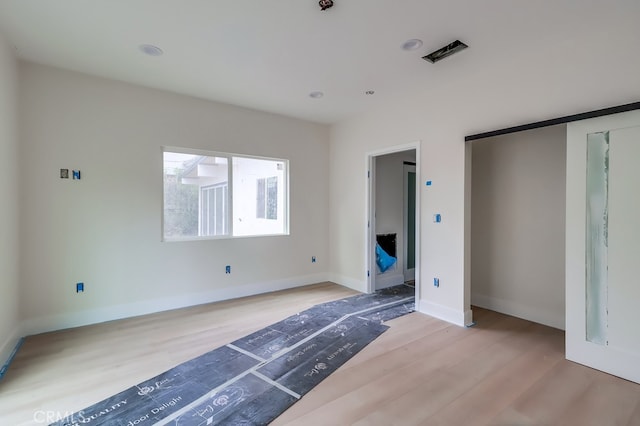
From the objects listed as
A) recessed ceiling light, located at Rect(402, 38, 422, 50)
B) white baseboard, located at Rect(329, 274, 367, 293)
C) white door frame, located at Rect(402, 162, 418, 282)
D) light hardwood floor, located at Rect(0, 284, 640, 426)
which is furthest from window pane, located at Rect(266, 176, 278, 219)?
recessed ceiling light, located at Rect(402, 38, 422, 50)

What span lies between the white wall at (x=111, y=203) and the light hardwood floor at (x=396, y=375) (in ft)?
1.36

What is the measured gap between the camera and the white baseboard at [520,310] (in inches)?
138

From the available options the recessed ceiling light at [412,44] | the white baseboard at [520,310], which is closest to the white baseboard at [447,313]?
the white baseboard at [520,310]

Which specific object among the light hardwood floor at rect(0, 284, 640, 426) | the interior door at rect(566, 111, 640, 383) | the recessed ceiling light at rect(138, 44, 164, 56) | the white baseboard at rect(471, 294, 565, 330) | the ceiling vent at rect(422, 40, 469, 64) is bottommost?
the light hardwood floor at rect(0, 284, 640, 426)

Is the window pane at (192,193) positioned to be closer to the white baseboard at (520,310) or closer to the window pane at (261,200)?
the window pane at (261,200)

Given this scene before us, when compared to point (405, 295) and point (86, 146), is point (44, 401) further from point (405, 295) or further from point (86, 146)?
point (405, 295)

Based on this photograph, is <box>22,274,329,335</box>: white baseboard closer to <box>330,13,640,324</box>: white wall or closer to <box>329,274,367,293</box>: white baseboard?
<box>329,274,367,293</box>: white baseboard

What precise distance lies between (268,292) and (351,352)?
228 cm

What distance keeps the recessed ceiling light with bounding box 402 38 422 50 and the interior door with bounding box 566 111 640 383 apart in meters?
1.58

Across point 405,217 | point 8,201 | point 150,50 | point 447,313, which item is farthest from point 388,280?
point 8,201

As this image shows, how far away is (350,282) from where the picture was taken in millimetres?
5199

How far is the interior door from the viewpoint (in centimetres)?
244

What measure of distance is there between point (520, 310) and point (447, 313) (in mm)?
976

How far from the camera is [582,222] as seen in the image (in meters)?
2.68
